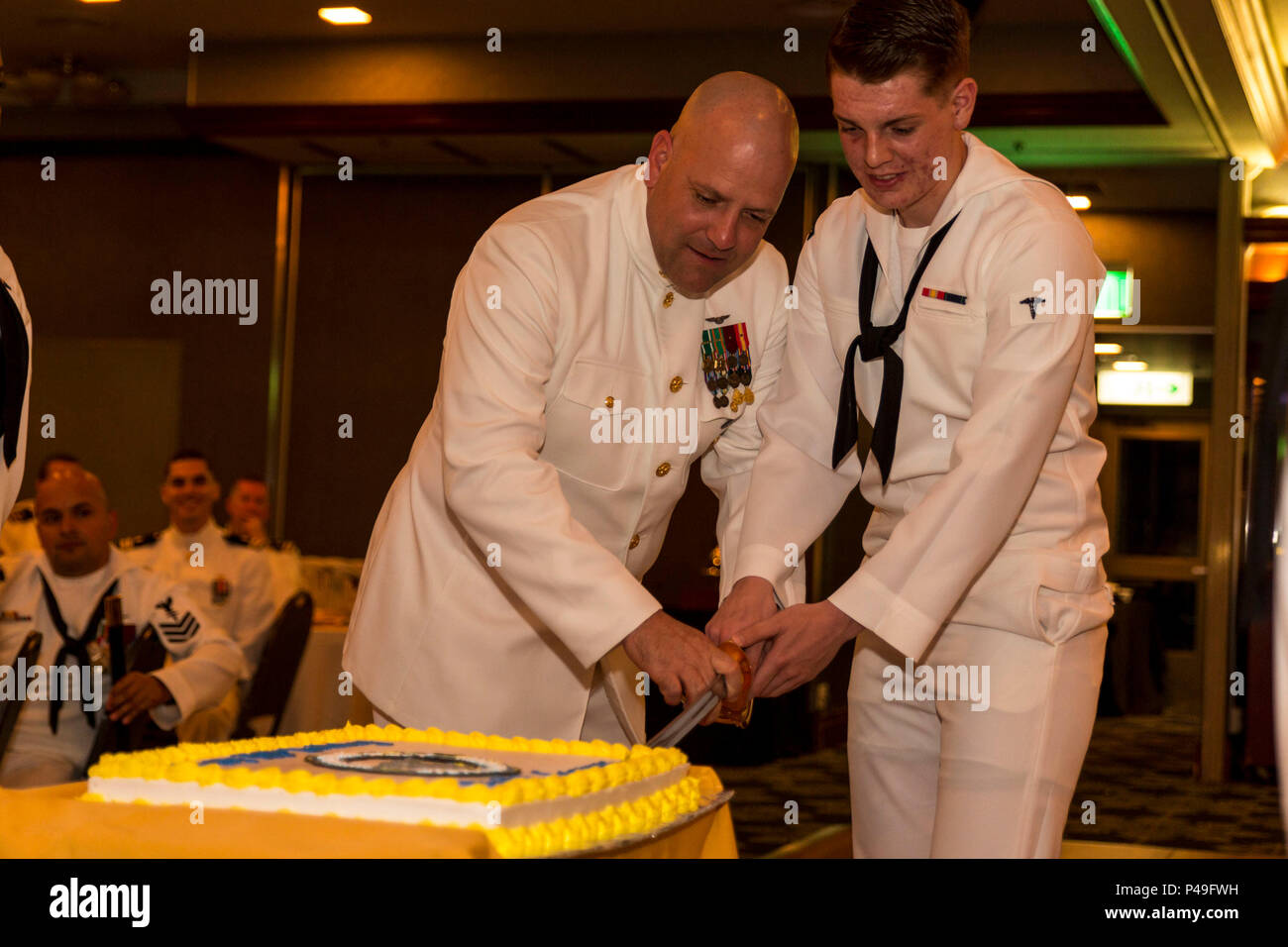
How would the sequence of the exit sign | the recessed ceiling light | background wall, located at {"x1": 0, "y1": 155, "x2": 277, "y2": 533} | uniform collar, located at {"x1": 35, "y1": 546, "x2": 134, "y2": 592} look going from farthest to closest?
background wall, located at {"x1": 0, "y1": 155, "x2": 277, "y2": 533}
the exit sign
the recessed ceiling light
uniform collar, located at {"x1": 35, "y1": 546, "x2": 134, "y2": 592}

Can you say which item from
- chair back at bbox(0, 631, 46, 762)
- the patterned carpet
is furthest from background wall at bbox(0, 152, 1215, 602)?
chair back at bbox(0, 631, 46, 762)

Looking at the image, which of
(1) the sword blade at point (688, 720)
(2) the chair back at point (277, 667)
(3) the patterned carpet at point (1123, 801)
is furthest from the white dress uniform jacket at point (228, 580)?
(1) the sword blade at point (688, 720)

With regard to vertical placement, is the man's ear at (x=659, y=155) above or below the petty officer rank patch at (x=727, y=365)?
above

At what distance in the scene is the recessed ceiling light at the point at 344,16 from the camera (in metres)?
7.54

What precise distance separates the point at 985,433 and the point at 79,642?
3.00 m

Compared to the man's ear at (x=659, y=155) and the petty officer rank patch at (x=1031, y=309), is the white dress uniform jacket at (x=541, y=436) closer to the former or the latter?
the man's ear at (x=659, y=155)

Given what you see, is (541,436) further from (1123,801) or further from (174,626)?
(1123,801)

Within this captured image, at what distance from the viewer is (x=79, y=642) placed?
4035mm

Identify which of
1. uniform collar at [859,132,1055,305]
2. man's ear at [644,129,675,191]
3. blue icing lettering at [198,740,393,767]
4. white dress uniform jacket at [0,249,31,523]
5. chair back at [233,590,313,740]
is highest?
man's ear at [644,129,675,191]

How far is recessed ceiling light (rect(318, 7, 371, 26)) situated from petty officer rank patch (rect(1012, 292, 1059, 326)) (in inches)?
250

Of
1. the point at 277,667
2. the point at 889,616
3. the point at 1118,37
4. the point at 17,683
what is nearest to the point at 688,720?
the point at 889,616

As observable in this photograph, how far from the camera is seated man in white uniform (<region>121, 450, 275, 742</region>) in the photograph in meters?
5.22

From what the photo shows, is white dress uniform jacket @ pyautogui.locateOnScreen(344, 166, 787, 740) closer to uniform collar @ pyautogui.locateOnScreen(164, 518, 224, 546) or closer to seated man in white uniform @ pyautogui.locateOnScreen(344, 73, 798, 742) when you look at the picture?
seated man in white uniform @ pyautogui.locateOnScreen(344, 73, 798, 742)
